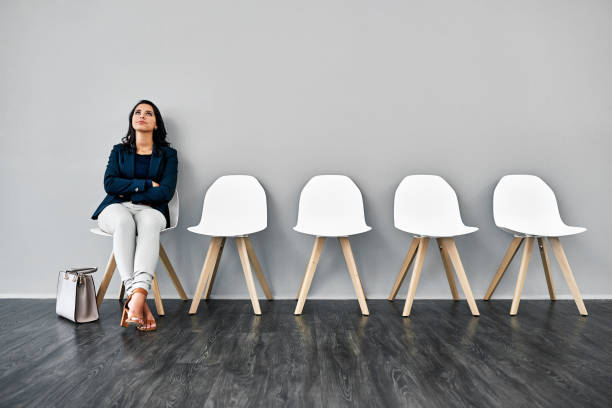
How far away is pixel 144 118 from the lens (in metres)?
2.55

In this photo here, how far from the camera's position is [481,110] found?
275 cm

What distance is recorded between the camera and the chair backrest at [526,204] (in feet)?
8.53

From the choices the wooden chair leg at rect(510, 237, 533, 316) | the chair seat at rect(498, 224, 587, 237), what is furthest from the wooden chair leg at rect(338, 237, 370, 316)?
the chair seat at rect(498, 224, 587, 237)

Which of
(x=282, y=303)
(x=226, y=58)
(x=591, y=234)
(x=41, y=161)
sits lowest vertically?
(x=282, y=303)

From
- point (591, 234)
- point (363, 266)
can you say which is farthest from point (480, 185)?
point (363, 266)

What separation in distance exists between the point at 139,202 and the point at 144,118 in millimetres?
602

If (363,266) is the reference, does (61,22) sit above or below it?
above

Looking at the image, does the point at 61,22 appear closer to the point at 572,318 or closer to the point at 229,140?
the point at 229,140

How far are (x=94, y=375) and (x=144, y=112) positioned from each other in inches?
69.0

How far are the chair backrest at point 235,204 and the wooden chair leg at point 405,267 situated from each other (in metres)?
0.98

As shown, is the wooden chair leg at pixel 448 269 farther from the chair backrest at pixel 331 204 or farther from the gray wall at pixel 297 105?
the chair backrest at pixel 331 204

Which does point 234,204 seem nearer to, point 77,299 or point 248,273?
point 248,273

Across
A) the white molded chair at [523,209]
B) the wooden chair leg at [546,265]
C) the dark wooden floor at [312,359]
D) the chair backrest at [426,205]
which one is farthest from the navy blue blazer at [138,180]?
the wooden chair leg at [546,265]

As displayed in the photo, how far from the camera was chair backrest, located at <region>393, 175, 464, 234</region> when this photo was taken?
256cm
